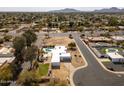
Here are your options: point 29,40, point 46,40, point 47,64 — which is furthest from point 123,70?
point 46,40

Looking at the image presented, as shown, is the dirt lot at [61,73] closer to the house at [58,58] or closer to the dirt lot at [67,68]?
the dirt lot at [67,68]

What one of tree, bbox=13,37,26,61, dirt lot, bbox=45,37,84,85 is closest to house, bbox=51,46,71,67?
dirt lot, bbox=45,37,84,85

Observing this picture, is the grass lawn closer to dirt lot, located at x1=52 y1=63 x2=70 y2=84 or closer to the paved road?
dirt lot, located at x1=52 y1=63 x2=70 y2=84

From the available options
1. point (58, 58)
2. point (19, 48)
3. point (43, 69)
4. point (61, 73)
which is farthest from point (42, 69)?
point (19, 48)

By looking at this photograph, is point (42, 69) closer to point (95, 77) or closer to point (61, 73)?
point (61, 73)

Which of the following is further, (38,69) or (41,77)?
(38,69)

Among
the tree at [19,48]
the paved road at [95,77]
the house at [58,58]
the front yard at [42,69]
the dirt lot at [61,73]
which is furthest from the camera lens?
the tree at [19,48]

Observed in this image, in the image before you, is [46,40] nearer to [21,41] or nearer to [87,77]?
[21,41]

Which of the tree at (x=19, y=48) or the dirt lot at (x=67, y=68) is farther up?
the tree at (x=19, y=48)

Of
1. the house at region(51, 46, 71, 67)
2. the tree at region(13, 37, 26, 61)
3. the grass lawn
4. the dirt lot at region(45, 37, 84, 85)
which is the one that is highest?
the tree at region(13, 37, 26, 61)

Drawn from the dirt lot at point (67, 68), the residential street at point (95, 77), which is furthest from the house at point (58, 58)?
the residential street at point (95, 77)

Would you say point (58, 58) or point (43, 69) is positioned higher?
point (58, 58)
